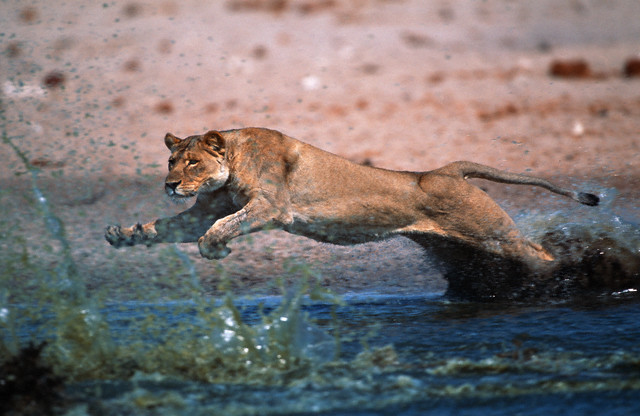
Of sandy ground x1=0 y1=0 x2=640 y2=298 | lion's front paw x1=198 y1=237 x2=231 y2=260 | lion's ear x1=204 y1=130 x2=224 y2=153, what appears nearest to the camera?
lion's front paw x1=198 y1=237 x2=231 y2=260

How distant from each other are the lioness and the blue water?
52cm

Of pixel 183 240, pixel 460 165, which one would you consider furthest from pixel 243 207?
pixel 460 165

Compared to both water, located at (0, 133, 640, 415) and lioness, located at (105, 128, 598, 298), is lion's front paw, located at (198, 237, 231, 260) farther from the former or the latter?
water, located at (0, 133, 640, 415)

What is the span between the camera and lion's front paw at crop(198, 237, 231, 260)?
5234 millimetres

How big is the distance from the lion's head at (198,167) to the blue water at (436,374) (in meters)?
0.82

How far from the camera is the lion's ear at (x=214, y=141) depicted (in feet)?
18.0

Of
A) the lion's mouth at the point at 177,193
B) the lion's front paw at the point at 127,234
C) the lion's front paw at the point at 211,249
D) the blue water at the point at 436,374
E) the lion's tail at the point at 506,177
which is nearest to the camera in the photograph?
the blue water at the point at 436,374

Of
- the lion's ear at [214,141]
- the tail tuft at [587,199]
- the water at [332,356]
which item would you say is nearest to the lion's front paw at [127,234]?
the water at [332,356]

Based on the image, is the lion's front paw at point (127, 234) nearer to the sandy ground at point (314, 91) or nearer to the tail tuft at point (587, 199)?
the sandy ground at point (314, 91)

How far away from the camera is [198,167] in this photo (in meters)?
5.43

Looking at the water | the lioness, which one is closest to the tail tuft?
the lioness

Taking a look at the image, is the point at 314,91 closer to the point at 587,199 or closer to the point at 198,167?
the point at 587,199

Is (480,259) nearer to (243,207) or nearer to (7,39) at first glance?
(243,207)

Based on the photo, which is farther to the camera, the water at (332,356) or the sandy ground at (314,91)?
the sandy ground at (314,91)
